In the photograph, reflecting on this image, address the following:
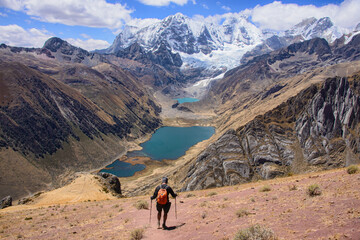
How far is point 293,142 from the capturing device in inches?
2709

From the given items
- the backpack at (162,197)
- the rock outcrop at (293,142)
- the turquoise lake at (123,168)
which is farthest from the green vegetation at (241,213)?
the turquoise lake at (123,168)

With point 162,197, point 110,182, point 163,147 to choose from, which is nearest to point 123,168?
point 163,147

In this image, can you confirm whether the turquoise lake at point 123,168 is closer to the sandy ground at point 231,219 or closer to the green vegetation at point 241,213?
the sandy ground at point 231,219

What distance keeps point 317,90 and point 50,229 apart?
82382 millimetres

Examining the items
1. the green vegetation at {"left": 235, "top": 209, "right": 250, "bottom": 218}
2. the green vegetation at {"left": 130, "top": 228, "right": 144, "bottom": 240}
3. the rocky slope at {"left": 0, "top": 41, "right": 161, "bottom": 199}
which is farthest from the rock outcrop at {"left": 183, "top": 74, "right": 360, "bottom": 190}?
the rocky slope at {"left": 0, "top": 41, "right": 161, "bottom": 199}

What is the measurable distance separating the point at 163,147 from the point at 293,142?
99404 millimetres

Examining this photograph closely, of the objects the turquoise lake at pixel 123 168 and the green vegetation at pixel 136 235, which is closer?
the green vegetation at pixel 136 235

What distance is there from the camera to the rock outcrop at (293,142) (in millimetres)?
61656

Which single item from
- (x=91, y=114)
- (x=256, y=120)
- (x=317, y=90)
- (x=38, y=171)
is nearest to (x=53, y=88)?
(x=91, y=114)

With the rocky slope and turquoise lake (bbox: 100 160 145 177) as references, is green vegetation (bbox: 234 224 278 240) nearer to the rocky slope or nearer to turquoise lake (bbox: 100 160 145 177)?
the rocky slope

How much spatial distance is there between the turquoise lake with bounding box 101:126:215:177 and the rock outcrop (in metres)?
56.0

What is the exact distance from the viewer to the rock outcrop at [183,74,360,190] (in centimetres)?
6166

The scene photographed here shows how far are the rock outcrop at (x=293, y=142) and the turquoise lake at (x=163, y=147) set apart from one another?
56.0 m

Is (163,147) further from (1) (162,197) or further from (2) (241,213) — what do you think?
(2) (241,213)
